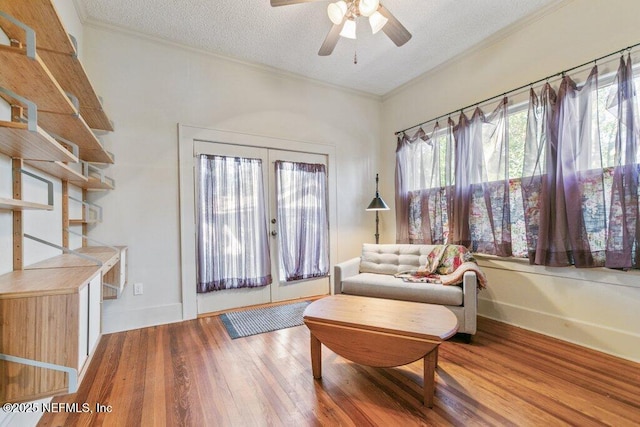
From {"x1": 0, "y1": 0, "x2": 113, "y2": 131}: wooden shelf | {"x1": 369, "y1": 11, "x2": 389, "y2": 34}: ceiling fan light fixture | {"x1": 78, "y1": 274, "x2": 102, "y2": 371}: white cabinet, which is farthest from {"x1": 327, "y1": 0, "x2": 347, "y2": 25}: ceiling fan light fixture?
{"x1": 78, "y1": 274, "x2": 102, "y2": 371}: white cabinet

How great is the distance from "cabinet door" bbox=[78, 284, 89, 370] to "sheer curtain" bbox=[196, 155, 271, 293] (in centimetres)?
184

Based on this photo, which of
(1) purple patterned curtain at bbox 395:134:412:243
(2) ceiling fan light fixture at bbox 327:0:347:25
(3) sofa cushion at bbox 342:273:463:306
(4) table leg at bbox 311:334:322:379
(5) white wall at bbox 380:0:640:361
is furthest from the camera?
(1) purple patterned curtain at bbox 395:134:412:243

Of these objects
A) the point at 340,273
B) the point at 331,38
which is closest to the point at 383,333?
the point at 340,273

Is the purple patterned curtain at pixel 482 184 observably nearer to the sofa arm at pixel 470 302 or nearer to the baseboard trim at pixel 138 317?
the sofa arm at pixel 470 302

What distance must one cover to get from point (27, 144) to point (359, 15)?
2.23 meters

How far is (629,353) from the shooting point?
2.10m

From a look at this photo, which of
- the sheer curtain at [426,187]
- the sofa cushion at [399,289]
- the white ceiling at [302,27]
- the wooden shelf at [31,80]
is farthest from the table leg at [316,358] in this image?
the white ceiling at [302,27]

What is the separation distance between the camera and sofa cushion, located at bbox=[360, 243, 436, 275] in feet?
10.4

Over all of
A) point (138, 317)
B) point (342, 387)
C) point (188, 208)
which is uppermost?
point (188, 208)

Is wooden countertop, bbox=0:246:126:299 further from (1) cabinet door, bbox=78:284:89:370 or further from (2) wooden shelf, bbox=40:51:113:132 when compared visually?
(2) wooden shelf, bbox=40:51:113:132

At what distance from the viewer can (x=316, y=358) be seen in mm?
1910

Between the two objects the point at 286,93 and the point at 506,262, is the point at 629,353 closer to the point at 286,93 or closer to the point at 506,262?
the point at 506,262

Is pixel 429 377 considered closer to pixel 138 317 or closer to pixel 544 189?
pixel 544 189

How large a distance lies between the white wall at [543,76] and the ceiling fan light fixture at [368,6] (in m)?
1.75
